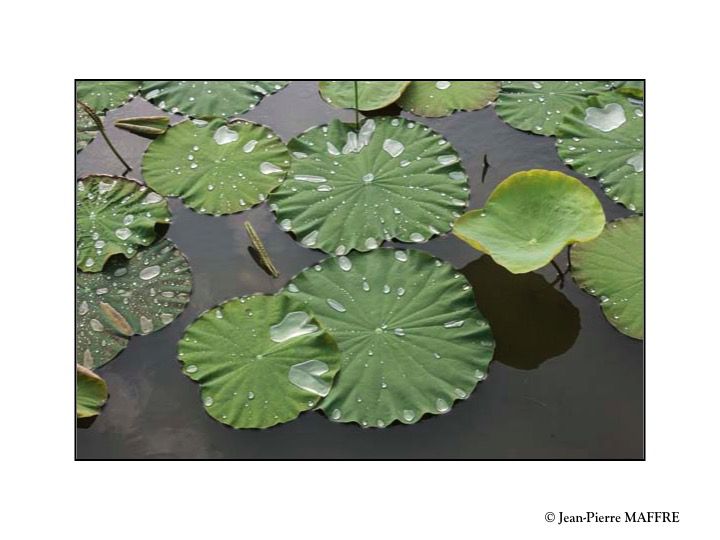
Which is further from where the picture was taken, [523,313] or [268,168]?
[268,168]

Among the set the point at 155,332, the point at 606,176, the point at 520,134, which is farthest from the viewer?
the point at 520,134

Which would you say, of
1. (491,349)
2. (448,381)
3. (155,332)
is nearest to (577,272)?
(491,349)

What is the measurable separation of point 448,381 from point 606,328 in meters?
0.58

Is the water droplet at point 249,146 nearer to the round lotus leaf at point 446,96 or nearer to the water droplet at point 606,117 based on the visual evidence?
the round lotus leaf at point 446,96

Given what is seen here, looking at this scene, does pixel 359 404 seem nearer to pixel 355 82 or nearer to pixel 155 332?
pixel 155 332

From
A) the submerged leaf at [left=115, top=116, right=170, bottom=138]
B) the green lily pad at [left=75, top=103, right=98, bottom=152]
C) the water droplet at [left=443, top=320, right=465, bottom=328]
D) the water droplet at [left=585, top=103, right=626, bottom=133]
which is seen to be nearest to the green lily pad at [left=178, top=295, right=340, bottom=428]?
the water droplet at [left=443, top=320, right=465, bottom=328]

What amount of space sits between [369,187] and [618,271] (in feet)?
3.19

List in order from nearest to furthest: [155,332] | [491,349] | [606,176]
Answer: [491,349]
[155,332]
[606,176]

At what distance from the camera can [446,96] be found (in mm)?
2990

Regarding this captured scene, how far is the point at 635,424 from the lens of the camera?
202 centimetres

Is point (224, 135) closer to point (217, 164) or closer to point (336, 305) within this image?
point (217, 164)

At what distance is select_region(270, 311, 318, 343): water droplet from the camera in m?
2.19

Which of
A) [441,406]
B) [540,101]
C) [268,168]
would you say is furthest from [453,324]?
[540,101]

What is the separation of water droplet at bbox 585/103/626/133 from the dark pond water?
416 millimetres
